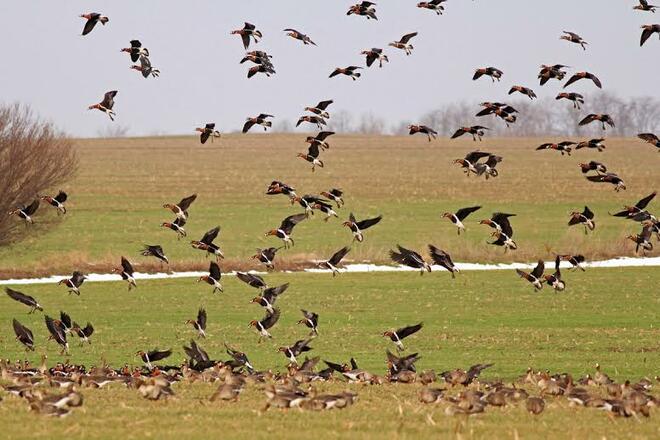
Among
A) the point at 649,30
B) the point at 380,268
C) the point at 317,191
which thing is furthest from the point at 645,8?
the point at 317,191

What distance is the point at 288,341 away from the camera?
30047mm

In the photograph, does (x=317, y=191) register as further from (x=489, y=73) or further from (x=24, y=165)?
(x=489, y=73)

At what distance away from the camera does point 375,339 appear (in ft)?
100

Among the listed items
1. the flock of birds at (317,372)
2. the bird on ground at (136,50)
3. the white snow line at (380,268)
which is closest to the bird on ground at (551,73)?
the flock of birds at (317,372)

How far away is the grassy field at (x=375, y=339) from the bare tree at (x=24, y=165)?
717 centimetres

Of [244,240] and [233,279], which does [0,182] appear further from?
[244,240]

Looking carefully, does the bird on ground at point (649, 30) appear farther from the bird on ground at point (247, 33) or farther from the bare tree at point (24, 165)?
the bare tree at point (24, 165)

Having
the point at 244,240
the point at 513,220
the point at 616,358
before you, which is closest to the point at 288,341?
the point at 616,358

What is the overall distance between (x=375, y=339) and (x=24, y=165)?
26.5m

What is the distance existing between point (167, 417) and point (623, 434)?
5450 mm

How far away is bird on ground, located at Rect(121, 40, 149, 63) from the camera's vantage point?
70.8ft

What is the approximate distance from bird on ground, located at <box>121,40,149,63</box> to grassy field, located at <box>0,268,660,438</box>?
714 cm

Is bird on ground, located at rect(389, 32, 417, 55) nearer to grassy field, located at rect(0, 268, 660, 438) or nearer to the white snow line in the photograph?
grassy field, located at rect(0, 268, 660, 438)

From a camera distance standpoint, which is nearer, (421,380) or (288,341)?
(421,380)
